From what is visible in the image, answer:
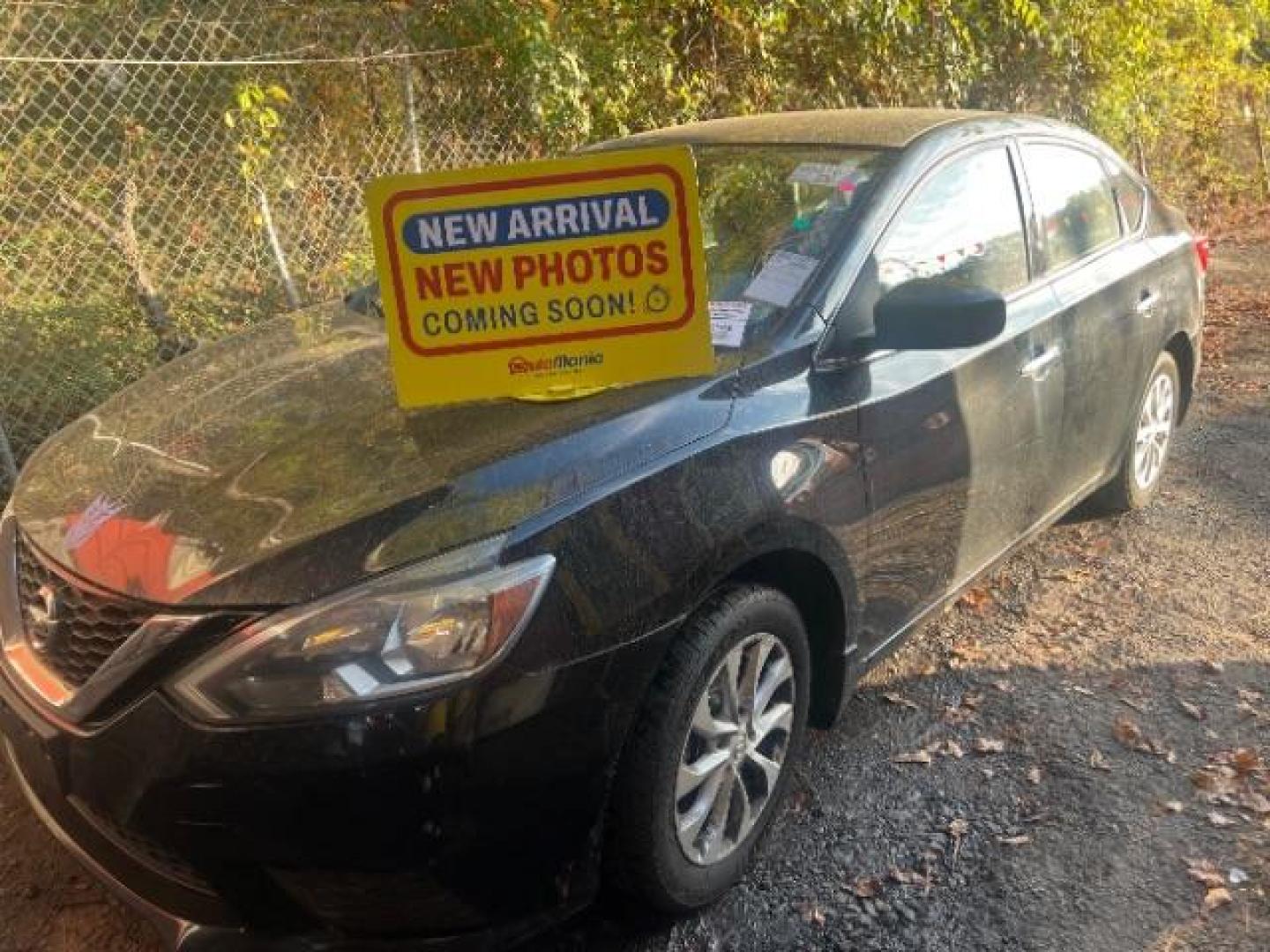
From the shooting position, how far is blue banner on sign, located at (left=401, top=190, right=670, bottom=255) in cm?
246

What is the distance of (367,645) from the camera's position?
195 centimetres

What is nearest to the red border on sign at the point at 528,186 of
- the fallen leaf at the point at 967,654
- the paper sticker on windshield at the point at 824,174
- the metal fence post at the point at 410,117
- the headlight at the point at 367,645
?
the headlight at the point at 367,645

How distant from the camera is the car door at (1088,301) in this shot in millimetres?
3650

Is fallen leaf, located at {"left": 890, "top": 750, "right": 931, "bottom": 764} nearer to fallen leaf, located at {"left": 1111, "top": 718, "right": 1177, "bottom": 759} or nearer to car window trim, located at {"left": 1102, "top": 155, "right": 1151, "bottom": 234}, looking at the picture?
fallen leaf, located at {"left": 1111, "top": 718, "right": 1177, "bottom": 759}

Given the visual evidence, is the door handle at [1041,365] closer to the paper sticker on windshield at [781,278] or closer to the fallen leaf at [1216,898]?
the paper sticker on windshield at [781,278]

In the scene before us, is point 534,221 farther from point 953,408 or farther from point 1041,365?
point 1041,365

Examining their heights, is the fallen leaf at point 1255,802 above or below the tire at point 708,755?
below

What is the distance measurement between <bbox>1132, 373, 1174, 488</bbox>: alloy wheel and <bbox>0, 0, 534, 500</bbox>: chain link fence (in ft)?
12.5

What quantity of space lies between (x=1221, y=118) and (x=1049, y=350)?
430 inches

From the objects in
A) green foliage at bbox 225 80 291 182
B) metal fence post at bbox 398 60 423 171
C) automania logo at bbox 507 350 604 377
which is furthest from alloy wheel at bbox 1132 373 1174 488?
green foliage at bbox 225 80 291 182

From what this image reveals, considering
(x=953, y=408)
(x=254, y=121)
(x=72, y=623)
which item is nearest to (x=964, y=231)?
(x=953, y=408)

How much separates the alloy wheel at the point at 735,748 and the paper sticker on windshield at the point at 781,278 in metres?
0.84

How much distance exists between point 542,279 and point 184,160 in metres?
3.89

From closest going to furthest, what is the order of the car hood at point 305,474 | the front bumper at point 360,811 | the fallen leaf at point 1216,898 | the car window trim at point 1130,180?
the front bumper at point 360,811
the car hood at point 305,474
the fallen leaf at point 1216,898
the car window trim at point 1130,180
